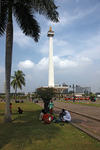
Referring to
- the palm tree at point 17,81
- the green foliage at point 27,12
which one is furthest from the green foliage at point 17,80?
the green foliage at point 27,12

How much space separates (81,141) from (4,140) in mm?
2938

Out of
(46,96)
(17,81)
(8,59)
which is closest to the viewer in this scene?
(8,59)

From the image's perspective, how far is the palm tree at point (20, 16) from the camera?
390 inches

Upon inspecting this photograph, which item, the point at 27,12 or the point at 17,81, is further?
the point at 17,81

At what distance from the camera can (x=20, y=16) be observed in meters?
10.8

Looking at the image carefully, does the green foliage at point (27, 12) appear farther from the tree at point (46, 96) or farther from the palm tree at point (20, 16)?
the tree at point (46, 96)

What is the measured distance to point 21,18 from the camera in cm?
1083

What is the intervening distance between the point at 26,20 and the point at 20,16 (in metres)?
0.50

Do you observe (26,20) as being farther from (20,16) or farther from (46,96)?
→ (46,96)

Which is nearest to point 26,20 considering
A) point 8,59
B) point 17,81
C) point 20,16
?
point 20,16

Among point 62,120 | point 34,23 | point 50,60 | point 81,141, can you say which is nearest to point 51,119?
point 62,120

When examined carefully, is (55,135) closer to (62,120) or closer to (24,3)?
(62,120)

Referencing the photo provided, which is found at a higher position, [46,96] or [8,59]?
[8,59]

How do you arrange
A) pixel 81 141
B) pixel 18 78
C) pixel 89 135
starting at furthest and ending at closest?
pixel 18 78, pixel 89 135, pixel 81 141
